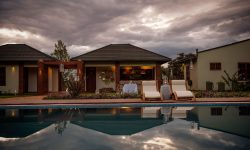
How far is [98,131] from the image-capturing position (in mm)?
6688

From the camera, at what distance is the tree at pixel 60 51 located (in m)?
29.8

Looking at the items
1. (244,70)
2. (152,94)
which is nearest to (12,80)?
(152,94)

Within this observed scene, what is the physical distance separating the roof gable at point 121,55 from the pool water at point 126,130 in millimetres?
10984

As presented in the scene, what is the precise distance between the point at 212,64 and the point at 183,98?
900cm

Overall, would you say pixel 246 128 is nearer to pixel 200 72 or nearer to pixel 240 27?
pixel 200 72

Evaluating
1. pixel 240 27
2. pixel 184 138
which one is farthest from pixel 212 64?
pixel 184 138

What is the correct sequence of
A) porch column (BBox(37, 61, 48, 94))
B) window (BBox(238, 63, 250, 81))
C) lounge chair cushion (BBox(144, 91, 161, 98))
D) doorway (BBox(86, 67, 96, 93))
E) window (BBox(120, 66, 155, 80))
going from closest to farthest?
lounge chair cushion (BBox(144, 91, 161, 98)), porch column (BBox(37, 61, 48, 94)), window (BBox(238, 63, 250, 81)), doorway (BBox(86, 67, 96, 93)), window (BBox(120, 66, 155, 80))

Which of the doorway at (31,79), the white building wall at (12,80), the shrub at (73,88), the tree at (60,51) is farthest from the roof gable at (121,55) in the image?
the tree at (60,51)

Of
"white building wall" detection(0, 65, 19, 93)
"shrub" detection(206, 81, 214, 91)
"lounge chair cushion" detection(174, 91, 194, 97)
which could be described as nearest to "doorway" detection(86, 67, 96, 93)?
"white building wall" detection(0, 65, 19, 93)

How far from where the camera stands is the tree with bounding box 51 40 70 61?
2978 centimetres

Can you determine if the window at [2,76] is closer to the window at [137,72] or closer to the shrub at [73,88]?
the shrub at [73,88]

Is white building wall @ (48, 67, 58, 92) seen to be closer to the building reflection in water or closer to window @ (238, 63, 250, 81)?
the building reflection in water

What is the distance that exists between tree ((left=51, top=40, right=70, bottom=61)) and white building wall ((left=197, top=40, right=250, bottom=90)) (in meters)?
18.3

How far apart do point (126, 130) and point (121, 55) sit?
14.5 m
